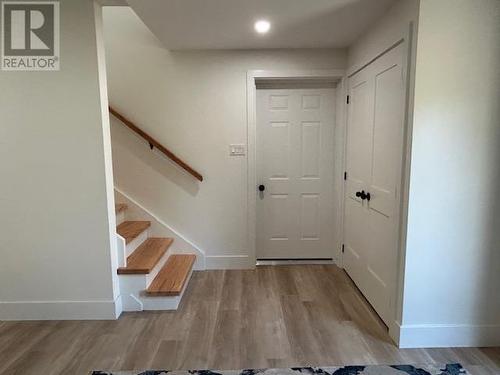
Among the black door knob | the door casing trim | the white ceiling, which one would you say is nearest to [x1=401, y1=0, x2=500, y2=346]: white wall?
the white ceiling

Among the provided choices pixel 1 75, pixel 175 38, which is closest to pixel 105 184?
pixel 1 75

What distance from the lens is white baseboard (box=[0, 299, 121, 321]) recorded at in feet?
7.43

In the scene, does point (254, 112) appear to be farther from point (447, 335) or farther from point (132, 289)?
point (447, 335)

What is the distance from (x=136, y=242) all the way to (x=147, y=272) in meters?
0.49

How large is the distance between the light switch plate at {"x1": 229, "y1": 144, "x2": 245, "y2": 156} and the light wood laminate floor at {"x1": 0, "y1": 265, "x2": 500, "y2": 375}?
4.35 ft

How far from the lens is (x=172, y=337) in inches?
81.0

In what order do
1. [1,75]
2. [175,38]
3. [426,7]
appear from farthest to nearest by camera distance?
1. [175,38]
2. [1,75]
3. [426,7]

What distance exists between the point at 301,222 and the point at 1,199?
263cm

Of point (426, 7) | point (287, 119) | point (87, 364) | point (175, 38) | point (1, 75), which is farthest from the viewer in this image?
point (287, 119)

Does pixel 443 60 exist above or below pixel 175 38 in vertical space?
below

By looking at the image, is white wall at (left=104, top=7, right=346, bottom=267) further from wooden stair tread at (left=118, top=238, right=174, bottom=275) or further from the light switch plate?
wooden stair tread at (left=118, top=238, right=174, bottom=275)

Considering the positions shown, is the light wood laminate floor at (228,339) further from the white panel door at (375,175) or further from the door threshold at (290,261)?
the door threshold at (290,261)

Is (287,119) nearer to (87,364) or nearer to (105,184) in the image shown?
(105,184)

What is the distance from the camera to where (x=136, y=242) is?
278cm
